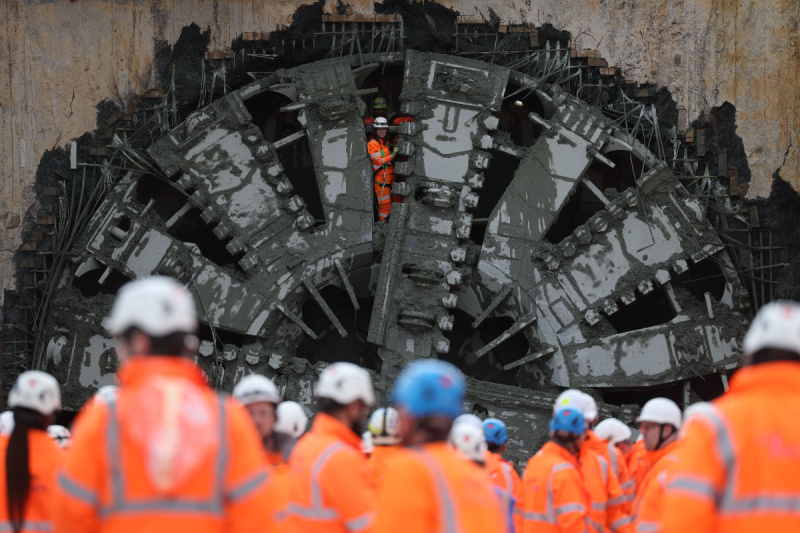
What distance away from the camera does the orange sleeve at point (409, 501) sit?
2941 mm

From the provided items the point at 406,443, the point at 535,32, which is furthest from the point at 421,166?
the point at 406,443

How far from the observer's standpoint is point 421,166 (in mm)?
10891

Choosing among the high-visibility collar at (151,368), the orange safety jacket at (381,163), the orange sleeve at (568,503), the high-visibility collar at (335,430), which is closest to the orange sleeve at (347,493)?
the high-visibility collar at (335,430)

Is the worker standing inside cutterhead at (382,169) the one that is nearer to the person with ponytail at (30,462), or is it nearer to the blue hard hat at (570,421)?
the blue hard hat at (570,421)

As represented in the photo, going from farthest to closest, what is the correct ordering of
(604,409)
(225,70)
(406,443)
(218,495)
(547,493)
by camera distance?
(225,70) < (604,409) < (547,493) < (406,443) < (218,495)

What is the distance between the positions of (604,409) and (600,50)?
14.3 feet

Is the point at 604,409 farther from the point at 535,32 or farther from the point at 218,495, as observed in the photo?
the point at 218,495

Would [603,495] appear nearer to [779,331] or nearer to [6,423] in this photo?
[779,331]

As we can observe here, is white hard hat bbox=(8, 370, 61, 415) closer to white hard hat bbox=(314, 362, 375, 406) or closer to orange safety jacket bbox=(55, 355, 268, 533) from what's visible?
white hard hat bbox=(314, 362, 375, 406)

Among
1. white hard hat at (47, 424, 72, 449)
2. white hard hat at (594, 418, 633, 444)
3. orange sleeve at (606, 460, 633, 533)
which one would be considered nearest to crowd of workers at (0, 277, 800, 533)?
orange sleeve at (606, 460, 633, 533)

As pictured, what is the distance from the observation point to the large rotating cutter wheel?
418 inches

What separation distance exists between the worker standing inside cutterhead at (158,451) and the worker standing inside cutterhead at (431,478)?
44 cm

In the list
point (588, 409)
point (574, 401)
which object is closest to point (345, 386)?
point (574, 401)

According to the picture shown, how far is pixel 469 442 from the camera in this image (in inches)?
220
